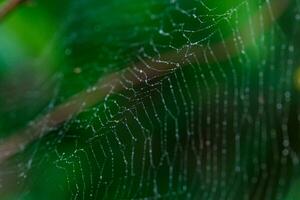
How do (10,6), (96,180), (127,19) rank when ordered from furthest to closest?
(127,19) < (96,180) < (10,6)

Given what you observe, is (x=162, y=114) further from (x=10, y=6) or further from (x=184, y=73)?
(x=10, y=6)

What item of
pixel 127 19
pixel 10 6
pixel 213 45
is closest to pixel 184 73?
pixel 213 45

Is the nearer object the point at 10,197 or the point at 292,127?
the point at 10,197

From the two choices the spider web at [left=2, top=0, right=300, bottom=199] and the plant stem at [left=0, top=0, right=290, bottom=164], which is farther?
the plant stem at [left=0, top=0, right=290, bottom=164]

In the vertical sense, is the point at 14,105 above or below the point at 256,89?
above

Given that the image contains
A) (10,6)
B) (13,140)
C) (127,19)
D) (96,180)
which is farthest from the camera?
(127,19)

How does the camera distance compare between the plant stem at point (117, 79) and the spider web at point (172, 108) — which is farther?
the plant stem at point (117, 79)

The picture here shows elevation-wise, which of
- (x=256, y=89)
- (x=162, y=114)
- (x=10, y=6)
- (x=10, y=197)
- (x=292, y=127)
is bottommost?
(x=292, y=127)

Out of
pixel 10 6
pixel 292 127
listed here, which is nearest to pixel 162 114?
pixel 292 127
